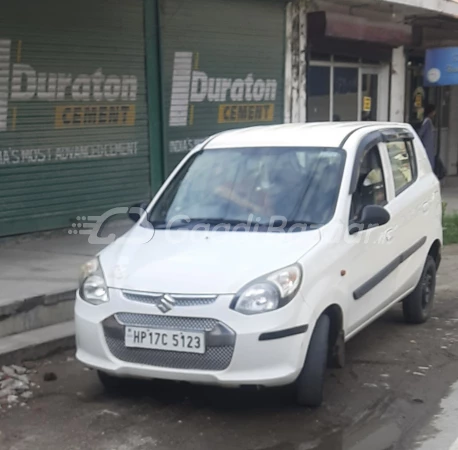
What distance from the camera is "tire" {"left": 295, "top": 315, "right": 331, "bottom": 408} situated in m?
4.67

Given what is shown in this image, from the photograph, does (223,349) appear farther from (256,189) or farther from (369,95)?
(369,95)

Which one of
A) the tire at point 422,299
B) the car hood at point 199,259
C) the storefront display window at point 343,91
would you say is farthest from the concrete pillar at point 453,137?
the car hood at point 199,259

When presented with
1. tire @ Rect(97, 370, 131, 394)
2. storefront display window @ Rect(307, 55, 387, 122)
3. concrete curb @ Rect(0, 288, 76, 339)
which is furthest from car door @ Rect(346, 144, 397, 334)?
storefront display window @ Rect(307, 55, 387, 122)

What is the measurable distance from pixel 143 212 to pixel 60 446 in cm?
198

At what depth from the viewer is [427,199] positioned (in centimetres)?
685

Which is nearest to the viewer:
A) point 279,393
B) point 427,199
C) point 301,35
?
point 279,393

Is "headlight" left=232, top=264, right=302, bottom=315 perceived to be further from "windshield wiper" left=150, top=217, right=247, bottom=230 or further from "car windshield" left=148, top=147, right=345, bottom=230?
"windshield wiper" left=150, top=217, right=247, bottom=230

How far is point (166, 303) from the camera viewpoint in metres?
4.50

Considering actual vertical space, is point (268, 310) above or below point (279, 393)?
above

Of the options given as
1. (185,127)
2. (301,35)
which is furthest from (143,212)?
(301,35)

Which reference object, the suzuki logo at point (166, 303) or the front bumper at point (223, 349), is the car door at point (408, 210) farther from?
the suzuki logo at point (166, 303)

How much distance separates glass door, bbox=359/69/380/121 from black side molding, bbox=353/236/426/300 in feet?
33.0

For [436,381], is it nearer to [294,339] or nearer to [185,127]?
[294,339]

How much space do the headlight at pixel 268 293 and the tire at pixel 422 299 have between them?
8.29 feet
